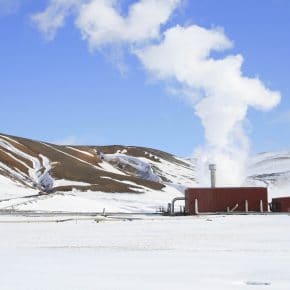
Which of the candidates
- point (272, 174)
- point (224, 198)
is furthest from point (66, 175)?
point (272, 174)

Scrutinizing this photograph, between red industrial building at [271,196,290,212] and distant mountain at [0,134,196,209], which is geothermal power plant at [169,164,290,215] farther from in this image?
distant mountain at [0,134,196,209]

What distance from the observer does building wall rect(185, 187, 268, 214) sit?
52.0 metres

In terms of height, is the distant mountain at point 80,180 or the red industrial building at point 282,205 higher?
the distant mountain at point 80,180

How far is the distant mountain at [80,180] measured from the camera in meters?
61.5

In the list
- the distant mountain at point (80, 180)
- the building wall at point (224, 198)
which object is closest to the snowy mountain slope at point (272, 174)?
the distant mountain at point (80, 180)

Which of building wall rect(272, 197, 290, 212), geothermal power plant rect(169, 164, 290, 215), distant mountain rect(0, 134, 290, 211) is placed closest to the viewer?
geothermal power plant rect(169, 164, 290, 215)

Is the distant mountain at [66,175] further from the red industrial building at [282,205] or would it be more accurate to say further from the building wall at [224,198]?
the red industrial building at [282,205]

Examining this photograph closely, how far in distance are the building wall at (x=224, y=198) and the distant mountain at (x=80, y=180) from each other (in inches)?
400

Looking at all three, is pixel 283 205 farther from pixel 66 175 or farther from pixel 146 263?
pixel 66 175

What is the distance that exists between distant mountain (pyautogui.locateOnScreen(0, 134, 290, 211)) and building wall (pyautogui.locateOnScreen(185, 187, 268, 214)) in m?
10.2

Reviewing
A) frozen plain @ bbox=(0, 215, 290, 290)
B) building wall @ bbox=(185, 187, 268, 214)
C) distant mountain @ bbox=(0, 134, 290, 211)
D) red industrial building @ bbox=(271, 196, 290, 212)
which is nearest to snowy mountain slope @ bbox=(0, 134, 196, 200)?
distant mountain @ bbox=(0, 134, 290, 211)

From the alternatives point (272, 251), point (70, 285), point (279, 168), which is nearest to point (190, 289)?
point (70, 285)

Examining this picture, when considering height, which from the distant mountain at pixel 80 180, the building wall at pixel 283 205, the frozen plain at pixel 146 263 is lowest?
the frozen plain at pixel 146 263

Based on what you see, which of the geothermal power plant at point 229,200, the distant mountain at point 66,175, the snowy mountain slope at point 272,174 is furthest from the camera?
the snowy mountain slope at point 272,174
